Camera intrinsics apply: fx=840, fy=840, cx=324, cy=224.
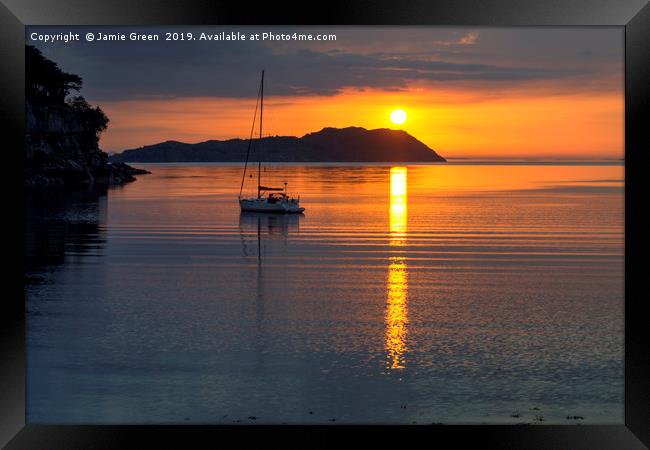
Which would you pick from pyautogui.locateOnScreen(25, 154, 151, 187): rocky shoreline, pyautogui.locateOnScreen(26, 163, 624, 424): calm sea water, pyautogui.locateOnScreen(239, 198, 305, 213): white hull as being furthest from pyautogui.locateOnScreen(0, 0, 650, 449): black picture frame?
pyautogui.locateOnScreen(25, 154, 151, 187): rocky shoreline

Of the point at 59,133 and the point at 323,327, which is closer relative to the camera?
the point at 323,327

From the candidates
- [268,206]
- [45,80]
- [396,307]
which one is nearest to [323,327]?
[396,307]

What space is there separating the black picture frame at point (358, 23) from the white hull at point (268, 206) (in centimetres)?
5136

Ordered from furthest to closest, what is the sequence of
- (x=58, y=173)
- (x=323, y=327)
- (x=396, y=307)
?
(x=58, y=173), (x=396, y=307), (x=323, y=327)

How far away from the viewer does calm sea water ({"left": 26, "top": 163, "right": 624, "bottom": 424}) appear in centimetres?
1349

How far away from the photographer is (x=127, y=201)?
69.5m

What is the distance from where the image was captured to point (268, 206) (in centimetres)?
5947

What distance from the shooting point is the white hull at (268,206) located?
59.1 m

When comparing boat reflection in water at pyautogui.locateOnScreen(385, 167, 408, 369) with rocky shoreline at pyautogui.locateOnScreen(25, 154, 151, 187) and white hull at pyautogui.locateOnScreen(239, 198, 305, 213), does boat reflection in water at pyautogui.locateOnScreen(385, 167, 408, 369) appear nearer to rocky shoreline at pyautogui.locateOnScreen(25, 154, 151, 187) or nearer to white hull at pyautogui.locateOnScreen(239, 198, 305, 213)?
white hull at pyautogui.locateOnScreen(239, 198, 305, 213)

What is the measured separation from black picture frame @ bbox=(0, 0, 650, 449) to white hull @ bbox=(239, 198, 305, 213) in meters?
51.4

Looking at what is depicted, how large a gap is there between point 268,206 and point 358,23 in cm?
5211

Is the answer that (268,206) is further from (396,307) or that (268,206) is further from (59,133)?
(59,133)

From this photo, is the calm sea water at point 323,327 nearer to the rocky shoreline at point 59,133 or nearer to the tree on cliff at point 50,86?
the rocky shoreline at point 59,133

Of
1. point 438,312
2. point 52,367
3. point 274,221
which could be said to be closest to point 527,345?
point 438,312
